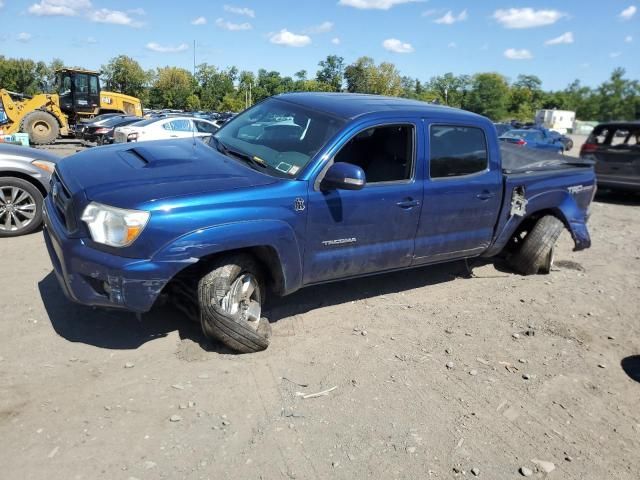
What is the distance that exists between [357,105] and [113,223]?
225 centimetres

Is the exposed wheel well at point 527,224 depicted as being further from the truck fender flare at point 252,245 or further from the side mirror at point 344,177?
the truck fender flare at point 252,245

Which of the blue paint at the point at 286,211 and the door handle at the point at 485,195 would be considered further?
the door handle at the point at 485,195

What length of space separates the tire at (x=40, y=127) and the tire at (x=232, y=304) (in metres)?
19.7

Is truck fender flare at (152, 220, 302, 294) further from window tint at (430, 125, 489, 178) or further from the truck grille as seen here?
window tint at (430, 125, 489, 178)

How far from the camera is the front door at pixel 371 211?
3859 mm

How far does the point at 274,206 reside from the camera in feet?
11.7

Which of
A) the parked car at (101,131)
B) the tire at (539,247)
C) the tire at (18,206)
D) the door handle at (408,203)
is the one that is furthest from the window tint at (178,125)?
the door handle at (408,203)

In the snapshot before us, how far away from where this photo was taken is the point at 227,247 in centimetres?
339

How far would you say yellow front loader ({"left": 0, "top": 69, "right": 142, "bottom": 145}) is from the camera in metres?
19.8

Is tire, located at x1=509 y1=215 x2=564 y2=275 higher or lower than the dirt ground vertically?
higher

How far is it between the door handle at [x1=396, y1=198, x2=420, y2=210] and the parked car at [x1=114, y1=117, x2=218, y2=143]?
1046 centimetres

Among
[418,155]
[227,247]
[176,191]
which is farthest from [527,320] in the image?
[176,191]

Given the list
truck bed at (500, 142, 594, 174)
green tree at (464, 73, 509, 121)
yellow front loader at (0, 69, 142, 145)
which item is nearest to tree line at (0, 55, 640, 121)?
green tree at (464, 73, 509, 121)

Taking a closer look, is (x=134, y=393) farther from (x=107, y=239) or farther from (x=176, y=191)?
(x=176, y=191)
